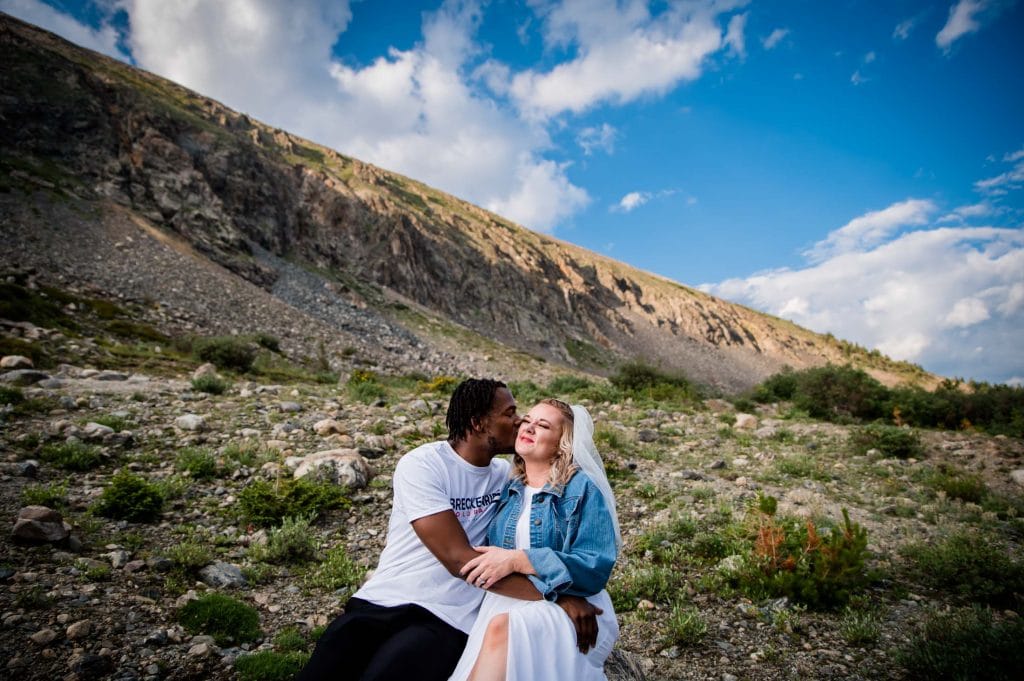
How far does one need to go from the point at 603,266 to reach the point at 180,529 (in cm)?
8629

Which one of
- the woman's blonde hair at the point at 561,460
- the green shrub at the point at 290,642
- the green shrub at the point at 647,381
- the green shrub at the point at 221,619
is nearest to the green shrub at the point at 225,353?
the green shrub at the point at 221,619

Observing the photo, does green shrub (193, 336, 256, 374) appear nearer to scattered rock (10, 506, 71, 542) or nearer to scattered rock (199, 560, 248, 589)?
scattered rock (10, 506, 71, 542)

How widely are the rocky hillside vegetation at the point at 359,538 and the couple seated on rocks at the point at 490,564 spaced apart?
1.28 m

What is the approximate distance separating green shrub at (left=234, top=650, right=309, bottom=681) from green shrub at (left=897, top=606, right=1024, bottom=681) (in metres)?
4.47

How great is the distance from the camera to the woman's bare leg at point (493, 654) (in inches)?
81.0

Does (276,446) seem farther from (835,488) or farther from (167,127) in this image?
(167,127)

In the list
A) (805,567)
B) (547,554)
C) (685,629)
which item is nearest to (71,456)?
Result: (547,554)

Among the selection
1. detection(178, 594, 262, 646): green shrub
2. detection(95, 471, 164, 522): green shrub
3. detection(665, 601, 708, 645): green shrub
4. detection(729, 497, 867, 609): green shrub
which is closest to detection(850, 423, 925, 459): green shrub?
detection(729, 497, 867, 609): green shrub

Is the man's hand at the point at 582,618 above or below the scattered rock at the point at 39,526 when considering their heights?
above

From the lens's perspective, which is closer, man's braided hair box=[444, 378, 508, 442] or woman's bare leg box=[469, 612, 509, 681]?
woman's bare leg box=[469, 612, 509, 681]

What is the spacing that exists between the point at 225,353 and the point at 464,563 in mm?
15102

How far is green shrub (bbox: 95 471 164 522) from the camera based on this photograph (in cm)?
489

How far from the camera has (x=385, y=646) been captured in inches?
90.6

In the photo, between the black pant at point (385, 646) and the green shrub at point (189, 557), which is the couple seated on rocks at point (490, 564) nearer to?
the black pant at point (385, 646)
